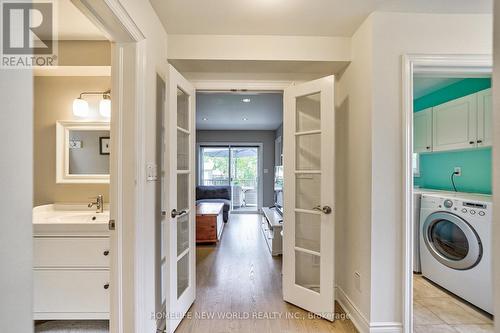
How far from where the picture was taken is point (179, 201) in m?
2.05

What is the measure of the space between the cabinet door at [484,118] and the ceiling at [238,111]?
2.18 metres

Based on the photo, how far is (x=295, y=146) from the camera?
7.64ft

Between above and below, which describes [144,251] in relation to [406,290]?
above

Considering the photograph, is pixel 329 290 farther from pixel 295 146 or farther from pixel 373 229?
pixel 295 146

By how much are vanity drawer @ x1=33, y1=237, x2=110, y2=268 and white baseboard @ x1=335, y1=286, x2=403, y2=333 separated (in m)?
1.98

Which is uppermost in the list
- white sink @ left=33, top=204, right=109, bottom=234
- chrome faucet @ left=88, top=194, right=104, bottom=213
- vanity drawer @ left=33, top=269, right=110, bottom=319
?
chrome faucet @ left=88, top=194, right=104, bottom=213

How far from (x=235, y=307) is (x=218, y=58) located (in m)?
2.22

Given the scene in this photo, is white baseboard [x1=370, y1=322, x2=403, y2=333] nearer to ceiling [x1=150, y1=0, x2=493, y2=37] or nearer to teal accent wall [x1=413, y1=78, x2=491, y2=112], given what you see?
ceiling [x1=150, y1=0, x2=493, y2=37]

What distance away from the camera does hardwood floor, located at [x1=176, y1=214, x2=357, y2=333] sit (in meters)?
2.04

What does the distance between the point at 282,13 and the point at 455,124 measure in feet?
7.64

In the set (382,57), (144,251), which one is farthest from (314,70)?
(144,251)

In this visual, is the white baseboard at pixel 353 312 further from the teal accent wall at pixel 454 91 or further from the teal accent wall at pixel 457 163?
the teal accent wall at pixel 454 91

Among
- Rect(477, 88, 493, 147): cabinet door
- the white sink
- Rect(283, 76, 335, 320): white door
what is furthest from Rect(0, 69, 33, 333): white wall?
Rect(477, 88, 493, 147): cabinet door

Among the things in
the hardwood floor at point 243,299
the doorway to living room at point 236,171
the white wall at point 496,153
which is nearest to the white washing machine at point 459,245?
the hardwood floor at point 243,299
